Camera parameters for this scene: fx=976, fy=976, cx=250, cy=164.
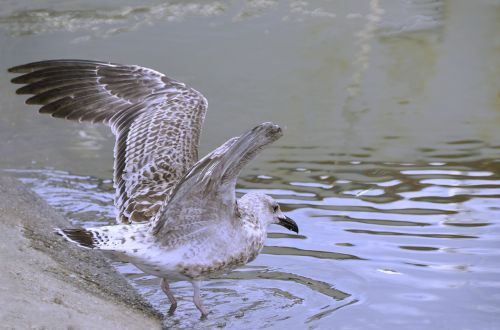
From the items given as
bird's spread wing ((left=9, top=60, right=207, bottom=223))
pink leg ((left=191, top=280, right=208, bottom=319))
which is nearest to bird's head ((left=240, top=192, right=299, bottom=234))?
bird's spread wing ((left=9, top=60, right=207, bottom=223))

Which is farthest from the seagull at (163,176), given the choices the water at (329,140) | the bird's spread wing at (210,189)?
the water at (329,140)

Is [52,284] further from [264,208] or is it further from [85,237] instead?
[264,208]

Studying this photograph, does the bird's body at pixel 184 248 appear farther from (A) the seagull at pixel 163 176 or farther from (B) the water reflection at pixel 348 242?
(B) the water reflection at pixel 348 242

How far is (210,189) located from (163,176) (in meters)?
0.92

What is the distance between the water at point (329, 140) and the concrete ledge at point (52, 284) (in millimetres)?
367

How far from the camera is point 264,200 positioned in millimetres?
6516

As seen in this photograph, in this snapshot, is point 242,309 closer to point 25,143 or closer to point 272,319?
point 272,319

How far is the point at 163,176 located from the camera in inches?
249

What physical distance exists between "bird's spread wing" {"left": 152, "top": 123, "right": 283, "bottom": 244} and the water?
603 mm

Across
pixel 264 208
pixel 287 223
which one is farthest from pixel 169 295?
pixel 287 223

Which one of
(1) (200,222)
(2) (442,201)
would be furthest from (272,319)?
(2) (442,201)

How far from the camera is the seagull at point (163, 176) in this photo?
5.34 meters

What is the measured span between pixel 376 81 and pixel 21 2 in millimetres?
5474

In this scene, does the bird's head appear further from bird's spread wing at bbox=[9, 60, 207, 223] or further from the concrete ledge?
the concrete ledge
